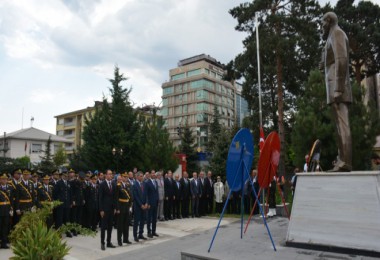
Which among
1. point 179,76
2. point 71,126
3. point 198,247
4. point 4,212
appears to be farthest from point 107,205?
point 179,76

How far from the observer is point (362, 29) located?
23.8m

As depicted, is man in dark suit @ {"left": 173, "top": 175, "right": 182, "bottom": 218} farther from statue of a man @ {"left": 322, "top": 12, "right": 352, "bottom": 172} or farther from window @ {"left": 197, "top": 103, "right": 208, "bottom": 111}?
window @ {"left": 197, "top": 103, "right": 208, "bottom": 111}

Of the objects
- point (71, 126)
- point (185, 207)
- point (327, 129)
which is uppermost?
point (71, 126)

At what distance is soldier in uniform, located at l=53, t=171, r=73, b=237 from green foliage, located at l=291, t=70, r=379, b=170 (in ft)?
37.6

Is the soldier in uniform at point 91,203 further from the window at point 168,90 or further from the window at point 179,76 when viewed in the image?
the window at point 168,90

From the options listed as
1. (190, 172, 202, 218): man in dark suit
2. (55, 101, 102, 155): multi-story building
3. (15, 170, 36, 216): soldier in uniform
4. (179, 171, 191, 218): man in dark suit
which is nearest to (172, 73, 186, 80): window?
(55, 101, 102, 155): multi-story building

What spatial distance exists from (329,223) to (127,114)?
2262 centimetres

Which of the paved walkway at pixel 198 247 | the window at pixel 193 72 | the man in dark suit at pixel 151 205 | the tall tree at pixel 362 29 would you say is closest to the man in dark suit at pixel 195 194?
the paved walkway at pixel 198 247

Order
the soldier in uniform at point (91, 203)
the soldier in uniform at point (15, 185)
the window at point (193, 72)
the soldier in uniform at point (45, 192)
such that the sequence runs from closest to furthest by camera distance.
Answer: the soldier in uniform at point (15, 185) → the soldier in uniform at point (45, 192) → the soldier in uniform at point (91, 203) → the window at point (193, 72)

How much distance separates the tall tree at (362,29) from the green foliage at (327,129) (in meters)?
6.44

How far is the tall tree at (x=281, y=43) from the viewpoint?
22062 mm

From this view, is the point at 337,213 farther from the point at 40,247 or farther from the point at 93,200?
the point at 93,200

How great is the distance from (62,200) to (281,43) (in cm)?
1584

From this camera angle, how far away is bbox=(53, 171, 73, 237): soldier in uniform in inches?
440
